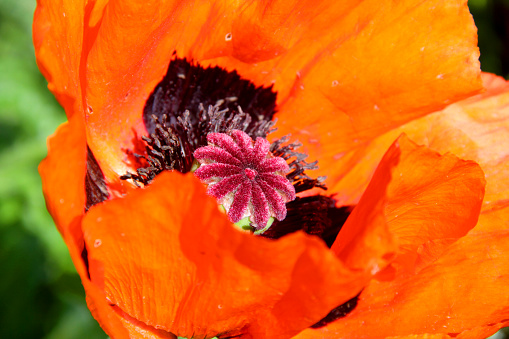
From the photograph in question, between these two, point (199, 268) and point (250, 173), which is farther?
point (250, 173)

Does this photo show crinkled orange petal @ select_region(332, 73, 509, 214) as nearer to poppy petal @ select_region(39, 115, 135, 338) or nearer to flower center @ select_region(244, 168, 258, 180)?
flower center @ select_region(244, 168, 258, 180)

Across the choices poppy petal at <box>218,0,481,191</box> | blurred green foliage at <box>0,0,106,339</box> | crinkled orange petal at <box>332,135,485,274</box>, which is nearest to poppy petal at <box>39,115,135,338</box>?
crinkled orange petal at <box>332,135,485,274</box>

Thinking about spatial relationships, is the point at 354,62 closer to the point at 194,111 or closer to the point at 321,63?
the point at 321,63

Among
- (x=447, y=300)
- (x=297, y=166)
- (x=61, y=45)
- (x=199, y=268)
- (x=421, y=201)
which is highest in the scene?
(x=61, y=45)

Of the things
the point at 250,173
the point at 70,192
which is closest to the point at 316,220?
the point at 250,173

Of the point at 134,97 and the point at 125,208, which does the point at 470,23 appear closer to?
the point at 134,97
